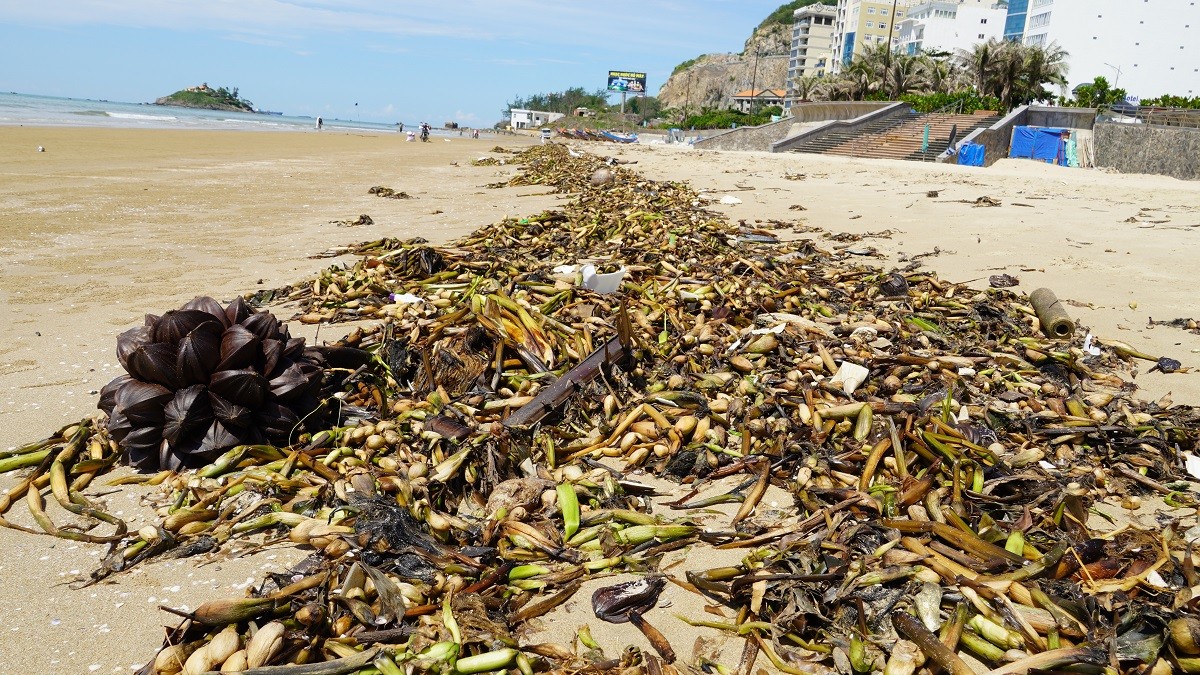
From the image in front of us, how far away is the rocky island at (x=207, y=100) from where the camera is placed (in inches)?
5891

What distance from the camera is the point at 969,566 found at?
209 cm

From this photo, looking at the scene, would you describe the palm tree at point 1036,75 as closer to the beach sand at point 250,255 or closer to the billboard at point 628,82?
the beach sand at point 250,255

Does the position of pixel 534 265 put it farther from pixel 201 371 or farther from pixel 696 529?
pixel 696 529

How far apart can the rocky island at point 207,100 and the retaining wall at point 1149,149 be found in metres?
162

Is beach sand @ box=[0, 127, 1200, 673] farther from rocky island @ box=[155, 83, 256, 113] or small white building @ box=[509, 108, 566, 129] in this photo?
rocky island @ box=[155, 83, 256, 113]

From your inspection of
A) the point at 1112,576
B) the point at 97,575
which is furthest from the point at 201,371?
the point at 1112,576

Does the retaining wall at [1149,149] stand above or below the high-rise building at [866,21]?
below

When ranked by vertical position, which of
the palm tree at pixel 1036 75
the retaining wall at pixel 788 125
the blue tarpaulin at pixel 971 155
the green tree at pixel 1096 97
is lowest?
the blue tarpaulin at pixel 971 155

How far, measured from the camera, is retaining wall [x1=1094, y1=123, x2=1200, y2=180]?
62.6 feet

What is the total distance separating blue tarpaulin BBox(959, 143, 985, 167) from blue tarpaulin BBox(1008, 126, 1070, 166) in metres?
2.22

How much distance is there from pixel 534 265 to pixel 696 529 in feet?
10.9

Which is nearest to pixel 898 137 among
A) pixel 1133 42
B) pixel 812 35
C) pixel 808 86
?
pixel 808 86

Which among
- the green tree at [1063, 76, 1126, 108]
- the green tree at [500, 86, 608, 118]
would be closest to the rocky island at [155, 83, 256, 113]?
the green tree at [500, 86, 608, 118]

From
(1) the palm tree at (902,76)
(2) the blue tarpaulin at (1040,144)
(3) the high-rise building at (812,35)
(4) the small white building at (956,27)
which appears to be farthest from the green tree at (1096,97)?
(3) the high-rise building at (812,35)
